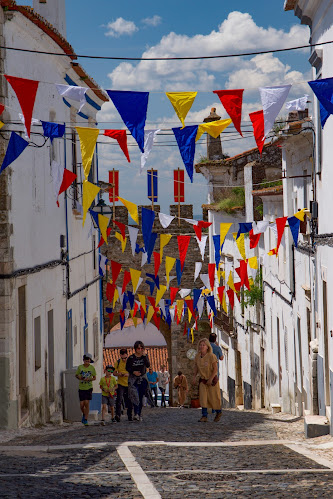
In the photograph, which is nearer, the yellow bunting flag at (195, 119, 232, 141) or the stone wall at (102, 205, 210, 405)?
the yellow bunting flag at (195, 119, 232, 141)

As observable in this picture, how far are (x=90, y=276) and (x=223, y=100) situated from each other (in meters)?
12.8

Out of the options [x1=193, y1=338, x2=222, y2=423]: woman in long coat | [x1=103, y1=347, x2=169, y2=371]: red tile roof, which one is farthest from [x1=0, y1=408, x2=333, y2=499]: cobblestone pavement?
[x1=103, y1=347, x2=169, y2=371]: red tile roof

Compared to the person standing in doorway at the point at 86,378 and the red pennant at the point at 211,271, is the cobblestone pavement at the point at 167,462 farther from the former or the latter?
the red pennant at the point at 211,271

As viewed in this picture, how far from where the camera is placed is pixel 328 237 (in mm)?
11328

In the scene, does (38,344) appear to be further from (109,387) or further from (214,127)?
(214,127)

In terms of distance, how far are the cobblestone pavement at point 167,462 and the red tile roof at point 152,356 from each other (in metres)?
27.6

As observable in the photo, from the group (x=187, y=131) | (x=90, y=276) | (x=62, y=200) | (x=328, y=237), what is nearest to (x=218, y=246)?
(x=62, y=200)

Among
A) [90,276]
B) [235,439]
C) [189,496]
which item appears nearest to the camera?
[189,496]

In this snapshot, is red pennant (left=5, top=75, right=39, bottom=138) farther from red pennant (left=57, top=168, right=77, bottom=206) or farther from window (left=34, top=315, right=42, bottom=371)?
window (left=34, top=315, right=42, bottom=371)

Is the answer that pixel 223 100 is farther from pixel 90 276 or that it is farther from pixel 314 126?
pixel 90 276

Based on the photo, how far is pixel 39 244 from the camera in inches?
575

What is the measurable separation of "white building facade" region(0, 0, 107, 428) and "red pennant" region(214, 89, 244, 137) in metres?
3.27

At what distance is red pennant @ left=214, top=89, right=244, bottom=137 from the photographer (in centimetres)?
912

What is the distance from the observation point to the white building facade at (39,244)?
12.2 meters
